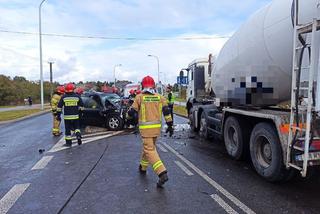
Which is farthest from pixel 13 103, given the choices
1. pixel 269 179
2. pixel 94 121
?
pixel 269 179

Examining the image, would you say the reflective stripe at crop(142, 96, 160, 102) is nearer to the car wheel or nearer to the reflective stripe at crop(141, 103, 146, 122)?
the reflective stripe at crop(141, 103, 146, 122)

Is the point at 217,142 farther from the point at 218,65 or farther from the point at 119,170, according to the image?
the point at 119,170

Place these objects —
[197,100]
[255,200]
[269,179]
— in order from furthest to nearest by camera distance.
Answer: [197,100]
[269,179]
[255,200]

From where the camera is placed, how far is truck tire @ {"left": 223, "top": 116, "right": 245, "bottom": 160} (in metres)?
7.55

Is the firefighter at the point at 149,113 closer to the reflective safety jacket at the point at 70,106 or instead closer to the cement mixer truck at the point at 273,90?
the cement mixer truck at the point at 273,90

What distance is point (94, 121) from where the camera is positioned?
552 inches

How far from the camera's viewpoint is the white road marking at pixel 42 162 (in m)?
7.33

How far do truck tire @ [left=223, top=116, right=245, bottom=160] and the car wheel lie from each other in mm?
6114

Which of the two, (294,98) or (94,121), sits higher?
(294,98)

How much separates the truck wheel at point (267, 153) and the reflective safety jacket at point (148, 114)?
183 centimetres

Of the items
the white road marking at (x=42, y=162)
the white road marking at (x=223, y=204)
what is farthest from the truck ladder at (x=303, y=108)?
the white road marking at (x=42, y=162)

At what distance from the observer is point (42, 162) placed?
7.82 m

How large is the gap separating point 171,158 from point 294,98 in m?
3.71

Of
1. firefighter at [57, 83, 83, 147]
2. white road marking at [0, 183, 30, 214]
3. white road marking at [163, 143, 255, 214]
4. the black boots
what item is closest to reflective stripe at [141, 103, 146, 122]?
the black boots
